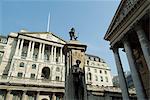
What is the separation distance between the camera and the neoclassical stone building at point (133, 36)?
18680 millimetres

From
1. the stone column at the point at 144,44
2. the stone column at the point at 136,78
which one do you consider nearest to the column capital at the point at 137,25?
the stone column at the point at 144,44

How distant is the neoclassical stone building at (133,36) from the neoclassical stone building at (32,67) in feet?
49.7

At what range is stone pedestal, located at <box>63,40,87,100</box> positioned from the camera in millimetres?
7302

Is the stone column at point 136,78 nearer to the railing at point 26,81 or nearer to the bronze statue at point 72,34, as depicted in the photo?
the bronze statue at point 72,34

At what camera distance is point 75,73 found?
24.7 feet

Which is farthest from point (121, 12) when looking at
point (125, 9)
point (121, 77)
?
point (121, 77)

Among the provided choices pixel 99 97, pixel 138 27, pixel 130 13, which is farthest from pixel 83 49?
pixel 99 97

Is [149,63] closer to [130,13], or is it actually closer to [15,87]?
[130,13]

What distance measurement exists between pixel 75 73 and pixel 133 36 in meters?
19.3

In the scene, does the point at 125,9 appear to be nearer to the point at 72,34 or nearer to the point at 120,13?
the point at 120,13

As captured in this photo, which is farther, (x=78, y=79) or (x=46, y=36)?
(x=46, y=36)

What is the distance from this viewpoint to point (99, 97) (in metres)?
30.4

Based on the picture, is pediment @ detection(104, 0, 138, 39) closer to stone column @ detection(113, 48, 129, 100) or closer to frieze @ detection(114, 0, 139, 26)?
frieze @ detection(114, 0, 139, 26)

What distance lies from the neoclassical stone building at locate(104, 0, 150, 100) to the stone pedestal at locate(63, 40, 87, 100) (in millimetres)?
11748
